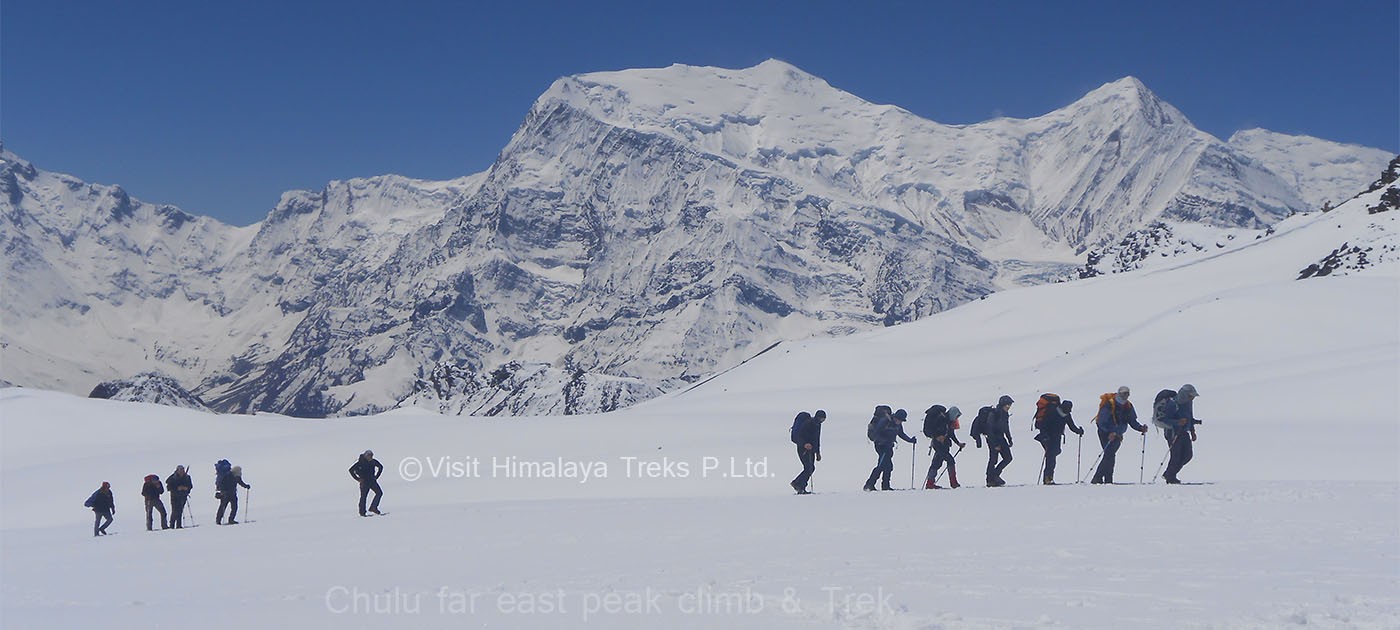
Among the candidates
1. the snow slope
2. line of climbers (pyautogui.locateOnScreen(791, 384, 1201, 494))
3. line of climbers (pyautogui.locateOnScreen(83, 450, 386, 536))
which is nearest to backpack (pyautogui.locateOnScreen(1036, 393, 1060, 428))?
line of climbers (pyautogui.locateOnScreen(791, 384, 1201, 494))

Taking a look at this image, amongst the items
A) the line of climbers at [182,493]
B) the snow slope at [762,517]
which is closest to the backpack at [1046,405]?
the snow slope at [762,517]

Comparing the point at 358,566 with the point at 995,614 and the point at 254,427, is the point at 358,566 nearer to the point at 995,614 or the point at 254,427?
the point at 995,614

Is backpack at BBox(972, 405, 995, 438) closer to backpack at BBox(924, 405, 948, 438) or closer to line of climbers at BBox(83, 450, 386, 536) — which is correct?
backpack at BBox(924, 405, 948, 438)

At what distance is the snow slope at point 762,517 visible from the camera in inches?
423

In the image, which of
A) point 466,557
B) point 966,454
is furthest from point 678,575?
point 966,454

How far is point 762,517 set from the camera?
17.5 m

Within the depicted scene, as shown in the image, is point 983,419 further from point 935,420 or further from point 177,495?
point 177,495

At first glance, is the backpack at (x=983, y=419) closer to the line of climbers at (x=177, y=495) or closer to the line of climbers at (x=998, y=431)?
the line of climbers at (x=998, y=431)

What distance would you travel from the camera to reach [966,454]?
95.7 ft

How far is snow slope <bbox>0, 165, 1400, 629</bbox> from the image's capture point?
35.2 feet

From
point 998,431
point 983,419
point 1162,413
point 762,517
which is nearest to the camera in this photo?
point 762,517

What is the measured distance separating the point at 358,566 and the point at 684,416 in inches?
1024

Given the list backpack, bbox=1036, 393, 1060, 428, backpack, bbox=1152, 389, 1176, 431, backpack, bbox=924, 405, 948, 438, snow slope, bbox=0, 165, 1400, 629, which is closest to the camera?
snow slope, bbox=0, 165, 1400, 629

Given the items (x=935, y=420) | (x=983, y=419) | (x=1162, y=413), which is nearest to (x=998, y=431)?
(x=983, y=419)
